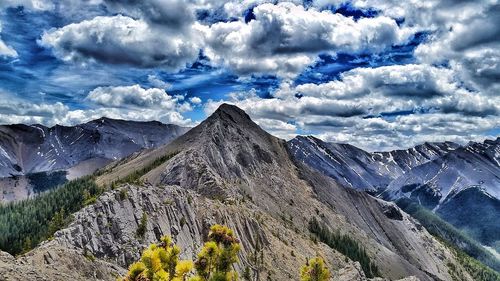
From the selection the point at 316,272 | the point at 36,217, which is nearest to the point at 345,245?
the point at 36,217

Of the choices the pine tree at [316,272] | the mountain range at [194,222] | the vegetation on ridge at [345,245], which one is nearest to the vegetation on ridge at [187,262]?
the pine tree at [316,272]

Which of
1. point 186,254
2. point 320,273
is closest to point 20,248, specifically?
point 186,254

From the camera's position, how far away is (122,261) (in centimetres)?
6600

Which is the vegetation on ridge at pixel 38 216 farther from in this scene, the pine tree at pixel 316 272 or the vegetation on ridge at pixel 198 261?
the pine tree at pixel 316 272

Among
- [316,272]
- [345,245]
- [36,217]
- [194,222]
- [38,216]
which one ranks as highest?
[38,216]

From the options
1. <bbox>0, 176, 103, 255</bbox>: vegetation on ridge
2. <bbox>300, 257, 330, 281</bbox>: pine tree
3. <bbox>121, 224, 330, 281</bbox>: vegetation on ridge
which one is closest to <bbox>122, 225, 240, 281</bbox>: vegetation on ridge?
<bbox>121, 224, 330, 281</bbox>: vegetation on ridge

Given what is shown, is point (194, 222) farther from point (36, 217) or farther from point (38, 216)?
point (38, 216)

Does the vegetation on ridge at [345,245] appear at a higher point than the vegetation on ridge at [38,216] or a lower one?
lower

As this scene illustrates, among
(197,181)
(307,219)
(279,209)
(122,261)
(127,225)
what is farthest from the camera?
(307,219)

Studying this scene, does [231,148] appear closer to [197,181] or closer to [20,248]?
[197,181]

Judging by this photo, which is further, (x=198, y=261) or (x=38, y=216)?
(x=38, y=216)

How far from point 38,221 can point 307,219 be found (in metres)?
109

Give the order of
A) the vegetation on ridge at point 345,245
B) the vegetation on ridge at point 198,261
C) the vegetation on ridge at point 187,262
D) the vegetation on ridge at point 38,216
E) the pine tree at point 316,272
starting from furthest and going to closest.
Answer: the vegetation on ridge at point 345,245 < the vegetation on ridge at point 38,216 < the pine tree at point 316,272 < the vegetation on ridge at point 198,261 < the vegetation on ridge at point 187,262

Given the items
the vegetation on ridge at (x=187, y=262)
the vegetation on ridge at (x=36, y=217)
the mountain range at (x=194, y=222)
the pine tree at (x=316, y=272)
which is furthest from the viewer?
the vegetation on ridge at (x=36, y=217)
